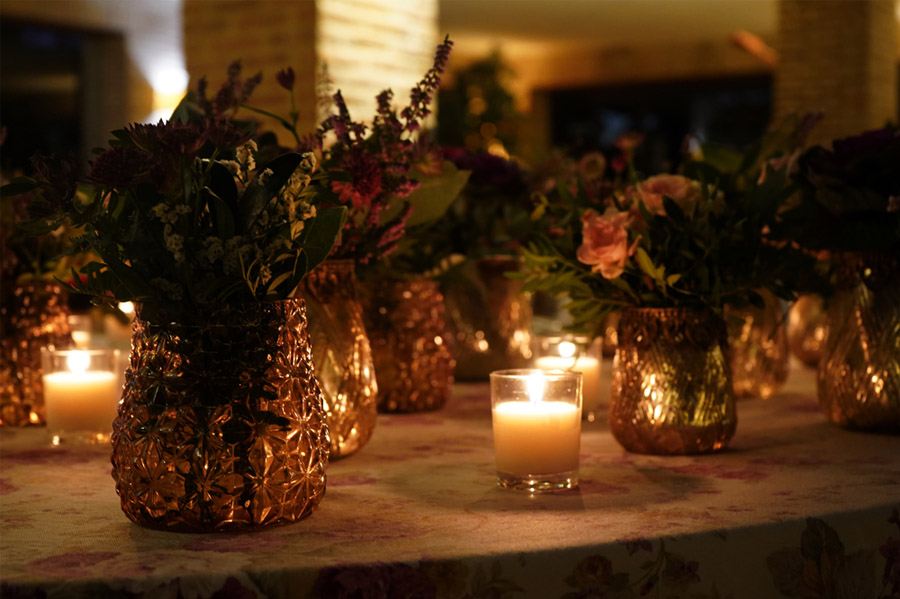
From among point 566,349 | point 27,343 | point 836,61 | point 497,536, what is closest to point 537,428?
point 497,536

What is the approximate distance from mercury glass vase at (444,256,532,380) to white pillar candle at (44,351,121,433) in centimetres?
68

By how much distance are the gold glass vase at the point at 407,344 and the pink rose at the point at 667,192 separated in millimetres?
439

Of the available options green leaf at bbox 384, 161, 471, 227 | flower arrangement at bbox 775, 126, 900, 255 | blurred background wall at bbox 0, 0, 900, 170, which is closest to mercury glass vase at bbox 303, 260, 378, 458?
green leaf at bbox 384, 161, 471, 227

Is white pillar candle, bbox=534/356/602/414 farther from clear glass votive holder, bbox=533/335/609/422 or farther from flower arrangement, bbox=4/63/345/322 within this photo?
flower arrangement, bbox=4/63/345/322

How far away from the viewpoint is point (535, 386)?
1.23 meters

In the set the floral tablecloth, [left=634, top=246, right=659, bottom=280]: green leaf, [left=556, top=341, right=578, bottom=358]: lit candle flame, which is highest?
[left=634, top=246, right=659, bottom=280]: green leaf

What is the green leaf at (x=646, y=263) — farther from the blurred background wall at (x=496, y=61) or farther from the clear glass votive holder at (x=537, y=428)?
the blurred background wall at (x=496, y=61)

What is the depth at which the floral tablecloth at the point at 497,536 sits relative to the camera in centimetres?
89

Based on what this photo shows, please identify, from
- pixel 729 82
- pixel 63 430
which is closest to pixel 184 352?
pixel 63 430

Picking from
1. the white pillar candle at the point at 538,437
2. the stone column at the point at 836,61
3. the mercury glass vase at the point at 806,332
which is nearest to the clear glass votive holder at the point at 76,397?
the white pillar candle at the point at 538,437

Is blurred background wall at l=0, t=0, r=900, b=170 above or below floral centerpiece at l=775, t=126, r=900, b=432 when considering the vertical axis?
above

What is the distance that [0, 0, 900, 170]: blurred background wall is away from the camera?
13.6 feet

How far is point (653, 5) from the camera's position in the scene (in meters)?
10.8

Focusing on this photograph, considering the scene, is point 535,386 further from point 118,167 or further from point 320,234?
point 118,167
